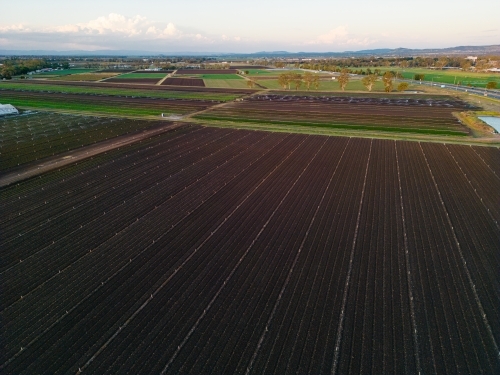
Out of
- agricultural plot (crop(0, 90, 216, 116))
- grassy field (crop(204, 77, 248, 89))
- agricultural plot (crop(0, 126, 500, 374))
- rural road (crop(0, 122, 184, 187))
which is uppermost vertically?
agricultural plot (crop(0, 126, 500, 374))

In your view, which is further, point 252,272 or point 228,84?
point 228,84

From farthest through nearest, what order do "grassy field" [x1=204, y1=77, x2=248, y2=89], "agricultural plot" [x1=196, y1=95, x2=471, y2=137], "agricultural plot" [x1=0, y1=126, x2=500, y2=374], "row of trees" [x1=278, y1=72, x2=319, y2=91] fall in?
"grassy field" [x1=204, y1=77, x2=248, y2=89], "row of trees" [x1=278, y1=72, x2=319, y2=91], "agricultural plot" [x1=196, y1=95, x2=471, y2=137], "agricultural plot" [x1=0, y1=126, x2=500, y2=374]

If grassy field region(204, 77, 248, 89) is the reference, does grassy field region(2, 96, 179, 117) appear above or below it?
above

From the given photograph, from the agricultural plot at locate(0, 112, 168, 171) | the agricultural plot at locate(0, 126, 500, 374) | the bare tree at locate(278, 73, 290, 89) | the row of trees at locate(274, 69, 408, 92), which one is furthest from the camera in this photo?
the bare tree at locate(278, 73, 290, 89)

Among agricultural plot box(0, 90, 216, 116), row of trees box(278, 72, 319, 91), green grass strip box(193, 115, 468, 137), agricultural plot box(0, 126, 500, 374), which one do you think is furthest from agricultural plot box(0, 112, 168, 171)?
row of trees box(278, 72, 319, 91)

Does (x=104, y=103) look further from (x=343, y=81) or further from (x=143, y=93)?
(x=343, y=81)

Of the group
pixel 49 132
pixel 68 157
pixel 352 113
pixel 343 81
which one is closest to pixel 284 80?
pixel 343 81

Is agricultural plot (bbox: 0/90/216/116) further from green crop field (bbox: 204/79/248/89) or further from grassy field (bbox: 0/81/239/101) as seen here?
green crop field (bbox: 204/79/248/89)

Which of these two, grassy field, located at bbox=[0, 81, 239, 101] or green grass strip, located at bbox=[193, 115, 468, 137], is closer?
green grass strip, located at bbox=[193, 115, 468, 137]
